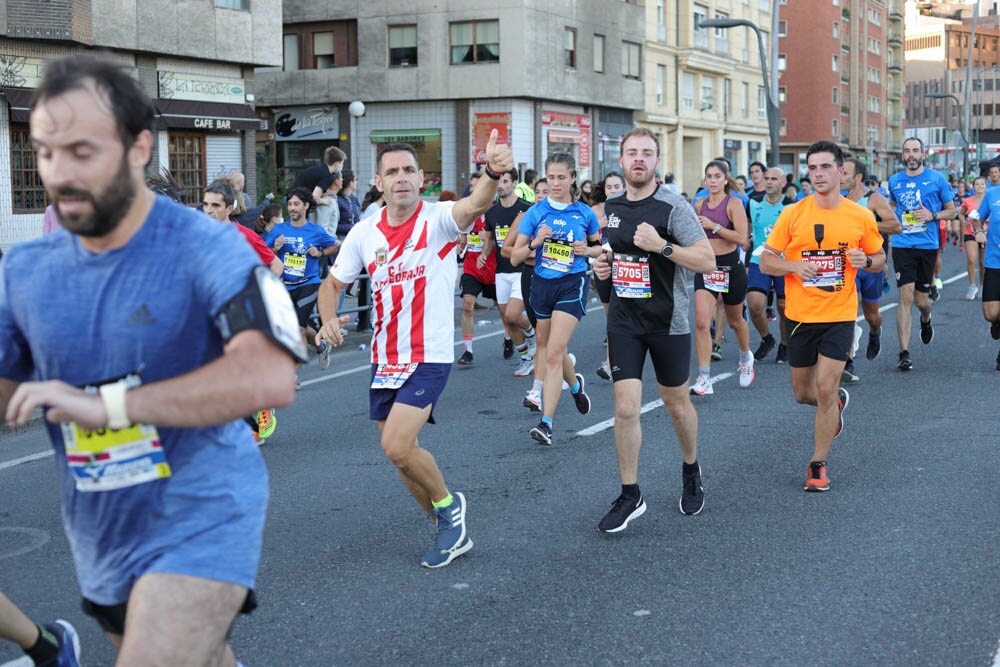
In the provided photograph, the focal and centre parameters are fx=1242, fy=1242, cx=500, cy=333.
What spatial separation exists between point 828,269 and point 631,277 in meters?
1.53

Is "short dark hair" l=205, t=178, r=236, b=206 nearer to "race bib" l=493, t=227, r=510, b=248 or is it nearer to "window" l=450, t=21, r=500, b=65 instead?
"race bib" l=493, t=227, r=510, b=248

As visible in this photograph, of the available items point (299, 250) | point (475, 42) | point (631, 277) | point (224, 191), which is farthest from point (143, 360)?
point (475, 42)

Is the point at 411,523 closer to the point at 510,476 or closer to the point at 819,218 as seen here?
the point at 510,476

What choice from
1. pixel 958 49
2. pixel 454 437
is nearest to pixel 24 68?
pixel 454 437

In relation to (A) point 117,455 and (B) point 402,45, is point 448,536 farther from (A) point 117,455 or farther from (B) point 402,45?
(B) point 402,45

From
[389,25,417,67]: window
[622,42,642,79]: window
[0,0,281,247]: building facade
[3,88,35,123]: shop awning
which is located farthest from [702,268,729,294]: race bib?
[622,42,642,79]: window

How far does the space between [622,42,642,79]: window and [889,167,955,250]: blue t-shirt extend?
34039mm

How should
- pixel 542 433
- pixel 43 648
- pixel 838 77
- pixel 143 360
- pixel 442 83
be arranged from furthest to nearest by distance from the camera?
pixel 838 77, pixel 442 83, pixel 542 433, pixel 43 648, pixel 143 360

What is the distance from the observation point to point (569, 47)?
41781mm

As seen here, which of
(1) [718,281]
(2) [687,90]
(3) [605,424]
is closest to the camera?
(3) [605,424]

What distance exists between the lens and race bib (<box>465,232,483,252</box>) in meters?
13.5

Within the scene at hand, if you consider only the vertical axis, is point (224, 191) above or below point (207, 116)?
below

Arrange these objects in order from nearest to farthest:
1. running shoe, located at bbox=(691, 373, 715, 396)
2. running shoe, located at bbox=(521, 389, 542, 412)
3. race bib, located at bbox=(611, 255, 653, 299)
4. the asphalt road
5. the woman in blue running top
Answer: the asphalt road, race bib, located at bbox=(611, 255, 653, 299), the woman in blue running top, running shoe, located at bbox=(521, 389, 542, 412), running shoe, located at bbox=(691, 373, 715, 396)

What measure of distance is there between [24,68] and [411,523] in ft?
62.7
